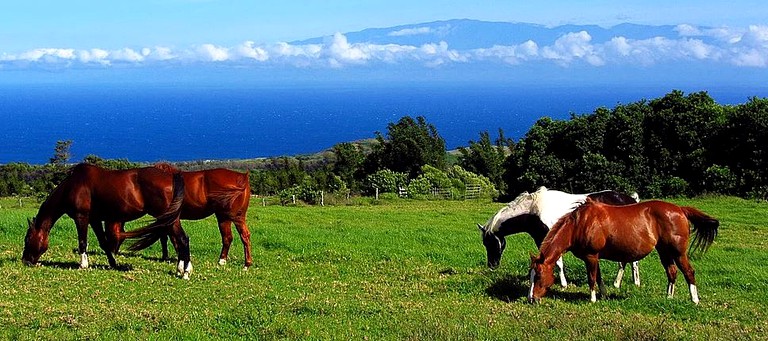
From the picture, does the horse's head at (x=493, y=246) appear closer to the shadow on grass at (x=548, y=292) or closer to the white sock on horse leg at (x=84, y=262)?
the shadow on grass at (x=548, y=292)

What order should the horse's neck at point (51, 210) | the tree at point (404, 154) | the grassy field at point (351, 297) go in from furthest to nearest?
the tree at point (404, 154), the horse's neck at point (51, 210), the grassy field at point (351, 297)

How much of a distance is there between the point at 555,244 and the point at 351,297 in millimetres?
3226

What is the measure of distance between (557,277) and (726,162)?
33.9m

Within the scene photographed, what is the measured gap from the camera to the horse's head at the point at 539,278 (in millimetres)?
10719

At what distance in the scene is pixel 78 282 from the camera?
453 inches

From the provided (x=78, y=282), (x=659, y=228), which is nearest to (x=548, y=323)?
(x=659, y=228)

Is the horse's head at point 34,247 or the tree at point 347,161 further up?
the horse's head at point 34,247

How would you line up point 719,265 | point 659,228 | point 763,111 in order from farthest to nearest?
point 763,111 → point 719,265 → point 659,228

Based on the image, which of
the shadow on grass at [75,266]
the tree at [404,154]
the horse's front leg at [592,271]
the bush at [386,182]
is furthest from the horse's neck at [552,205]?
the tree at [404,154]

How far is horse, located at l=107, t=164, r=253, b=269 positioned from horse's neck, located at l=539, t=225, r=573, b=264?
19.5 ft

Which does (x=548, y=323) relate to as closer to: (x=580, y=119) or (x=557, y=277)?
(x=557, y=277)

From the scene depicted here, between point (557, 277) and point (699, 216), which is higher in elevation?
point (699, 216)

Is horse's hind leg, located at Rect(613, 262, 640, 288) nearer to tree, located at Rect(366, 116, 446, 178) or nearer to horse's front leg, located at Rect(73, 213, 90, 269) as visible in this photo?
horse's front leg, located at Rect(73, 213, 90, 269)

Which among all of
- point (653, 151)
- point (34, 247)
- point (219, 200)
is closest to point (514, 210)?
point (219, 200)
